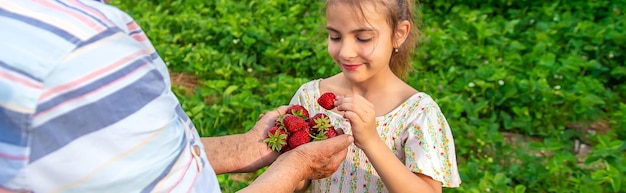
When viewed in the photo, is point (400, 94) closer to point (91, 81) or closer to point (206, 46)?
point (91, 81)

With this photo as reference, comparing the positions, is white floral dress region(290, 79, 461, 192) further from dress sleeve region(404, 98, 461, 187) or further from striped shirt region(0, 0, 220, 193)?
striped shirt region(0, 0, 220, 193)

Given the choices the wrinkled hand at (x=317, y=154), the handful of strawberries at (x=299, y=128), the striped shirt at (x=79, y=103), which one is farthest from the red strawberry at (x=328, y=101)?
the striped shirt at (x=79, y=103)

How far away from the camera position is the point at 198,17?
18.3ft

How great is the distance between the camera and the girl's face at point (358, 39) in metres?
1.87

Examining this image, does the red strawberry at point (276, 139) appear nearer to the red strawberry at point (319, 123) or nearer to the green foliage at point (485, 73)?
the red strawberry at point (319, 123)

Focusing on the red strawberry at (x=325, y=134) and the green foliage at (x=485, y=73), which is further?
the green foliage at (x=485, y=73)

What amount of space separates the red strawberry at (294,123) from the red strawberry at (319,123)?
0.9 inches

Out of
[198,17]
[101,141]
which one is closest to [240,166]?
[101,141]

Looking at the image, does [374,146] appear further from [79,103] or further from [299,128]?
[79,103]

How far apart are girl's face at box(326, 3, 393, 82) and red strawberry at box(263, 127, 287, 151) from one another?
0.27m

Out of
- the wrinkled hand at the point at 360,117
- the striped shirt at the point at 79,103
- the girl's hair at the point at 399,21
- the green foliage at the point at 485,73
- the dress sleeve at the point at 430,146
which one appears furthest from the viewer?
the green foliage at the point at 485,73

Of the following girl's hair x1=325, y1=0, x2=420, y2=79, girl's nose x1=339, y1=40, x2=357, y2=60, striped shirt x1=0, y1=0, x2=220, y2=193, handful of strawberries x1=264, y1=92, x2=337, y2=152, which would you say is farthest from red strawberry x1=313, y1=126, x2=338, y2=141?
striped shirt x1=0, y1=0, x2=220, y2=193

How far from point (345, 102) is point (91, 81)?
32.5 inches

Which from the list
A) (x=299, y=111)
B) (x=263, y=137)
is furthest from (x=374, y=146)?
(x=263, y=137)
